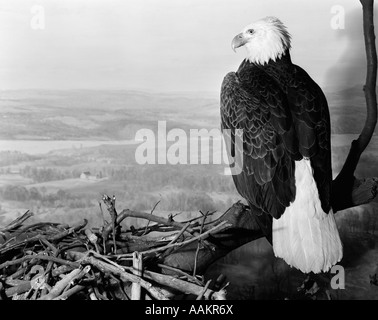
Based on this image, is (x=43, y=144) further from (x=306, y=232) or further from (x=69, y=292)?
(x=306, y=232)

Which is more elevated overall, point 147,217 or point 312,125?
point 312,125

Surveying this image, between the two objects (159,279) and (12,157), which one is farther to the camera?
(12,157)

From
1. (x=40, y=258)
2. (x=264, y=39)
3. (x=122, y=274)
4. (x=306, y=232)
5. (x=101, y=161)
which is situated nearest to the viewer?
(x=122, y=274)

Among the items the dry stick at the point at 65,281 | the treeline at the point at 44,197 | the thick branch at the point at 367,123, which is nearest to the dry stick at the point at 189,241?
the dry stick at the point at 65,281

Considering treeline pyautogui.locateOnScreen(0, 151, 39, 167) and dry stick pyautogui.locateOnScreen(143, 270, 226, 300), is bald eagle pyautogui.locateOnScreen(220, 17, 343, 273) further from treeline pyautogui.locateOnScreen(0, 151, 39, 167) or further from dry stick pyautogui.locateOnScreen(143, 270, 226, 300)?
treeline pyautogui.locateOnScreen(0, 151, 39, 167)

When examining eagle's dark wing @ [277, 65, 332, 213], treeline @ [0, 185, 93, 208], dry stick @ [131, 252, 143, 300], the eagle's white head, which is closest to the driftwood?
dry stick @ [131, 252, 143, 300]

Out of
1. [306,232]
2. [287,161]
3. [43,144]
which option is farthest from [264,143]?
[43,144]
